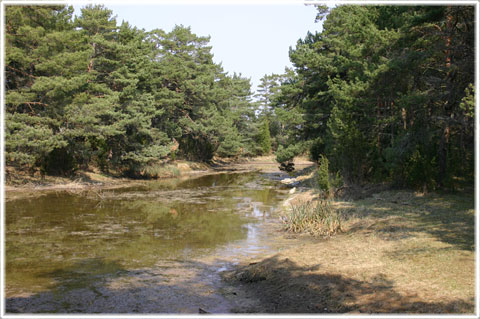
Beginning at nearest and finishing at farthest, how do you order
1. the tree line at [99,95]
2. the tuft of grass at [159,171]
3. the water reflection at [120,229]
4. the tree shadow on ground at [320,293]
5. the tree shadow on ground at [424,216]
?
the tree shadow on ground at [320,293] → the tree shadow on ground at [424,216] → the water reflection at [120,229] → the tree line at [99,95] → the tuft of grass at [159,171]

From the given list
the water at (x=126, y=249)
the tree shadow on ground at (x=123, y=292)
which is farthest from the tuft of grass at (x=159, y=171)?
the tree shadow on ground at (x=123, y=292)

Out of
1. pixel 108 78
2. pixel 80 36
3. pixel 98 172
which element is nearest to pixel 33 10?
pixel 80 36

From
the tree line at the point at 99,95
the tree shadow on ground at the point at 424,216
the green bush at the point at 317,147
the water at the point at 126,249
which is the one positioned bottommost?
the water at the point at 126,249

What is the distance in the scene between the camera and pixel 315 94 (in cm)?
2986

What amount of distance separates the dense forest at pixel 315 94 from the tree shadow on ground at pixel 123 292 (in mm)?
6310

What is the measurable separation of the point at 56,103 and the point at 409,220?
64.4ft

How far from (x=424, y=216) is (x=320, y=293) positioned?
6752 millimetres

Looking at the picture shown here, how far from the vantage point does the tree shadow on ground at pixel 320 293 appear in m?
6.01

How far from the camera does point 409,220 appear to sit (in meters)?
12.2

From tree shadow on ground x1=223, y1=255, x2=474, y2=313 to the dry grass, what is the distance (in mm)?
12

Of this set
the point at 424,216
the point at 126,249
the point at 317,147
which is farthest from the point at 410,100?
the point at 317,147

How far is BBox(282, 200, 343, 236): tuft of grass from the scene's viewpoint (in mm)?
12445

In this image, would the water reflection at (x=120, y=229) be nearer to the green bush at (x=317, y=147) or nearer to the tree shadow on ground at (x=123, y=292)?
the tree shadow on ground at (x=123, y=292)

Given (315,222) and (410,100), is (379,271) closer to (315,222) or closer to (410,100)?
(315,222)
